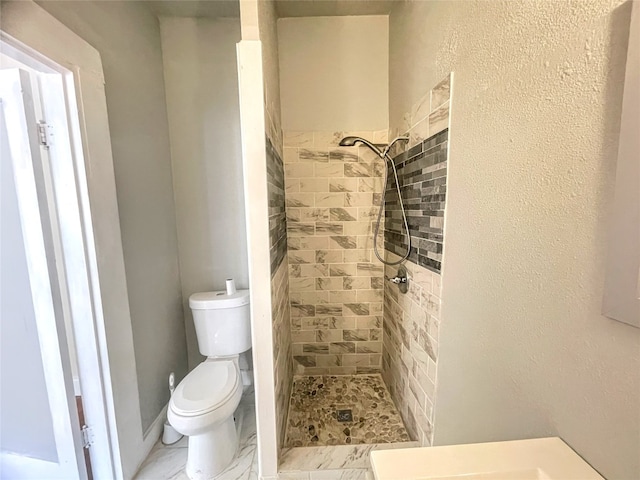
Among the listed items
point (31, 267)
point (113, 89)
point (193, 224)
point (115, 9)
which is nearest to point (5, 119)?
point (113, 89)

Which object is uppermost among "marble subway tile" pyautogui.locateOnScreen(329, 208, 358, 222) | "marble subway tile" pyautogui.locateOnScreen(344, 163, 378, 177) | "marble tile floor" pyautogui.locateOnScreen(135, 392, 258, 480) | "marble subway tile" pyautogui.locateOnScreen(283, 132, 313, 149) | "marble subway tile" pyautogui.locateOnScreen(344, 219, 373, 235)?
"marble subway tile" pyautogui.locateOnScreen(283, 132, 313, 149)

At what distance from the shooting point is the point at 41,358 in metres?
1.30

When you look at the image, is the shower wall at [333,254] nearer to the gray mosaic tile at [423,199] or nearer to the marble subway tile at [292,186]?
the marble subway tile at [292,186]

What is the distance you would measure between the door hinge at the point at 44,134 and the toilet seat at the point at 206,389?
1381 millimetres

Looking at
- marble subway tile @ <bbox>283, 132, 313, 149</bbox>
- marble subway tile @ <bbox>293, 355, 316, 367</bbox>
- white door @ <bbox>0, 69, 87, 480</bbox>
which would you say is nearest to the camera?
white door @ <bbox>0, 69, 87, 480</bbox>

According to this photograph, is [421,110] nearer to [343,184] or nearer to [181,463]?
[343,184]

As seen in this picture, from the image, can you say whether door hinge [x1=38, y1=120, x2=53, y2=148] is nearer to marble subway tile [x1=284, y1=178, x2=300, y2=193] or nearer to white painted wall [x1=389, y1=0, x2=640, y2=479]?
marble subway tile [x1=284, y1=178, x2=300, y2=193]

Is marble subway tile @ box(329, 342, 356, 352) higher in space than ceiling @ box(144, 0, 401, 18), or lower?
lower

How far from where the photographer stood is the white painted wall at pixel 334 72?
1912mm

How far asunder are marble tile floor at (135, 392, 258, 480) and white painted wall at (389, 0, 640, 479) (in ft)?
3.93

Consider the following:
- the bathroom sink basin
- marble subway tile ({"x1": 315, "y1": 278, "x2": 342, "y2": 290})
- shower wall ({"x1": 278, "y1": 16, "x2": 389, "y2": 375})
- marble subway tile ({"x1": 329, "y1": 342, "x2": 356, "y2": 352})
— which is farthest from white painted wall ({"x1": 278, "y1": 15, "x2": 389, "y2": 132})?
the bathroom sink basin

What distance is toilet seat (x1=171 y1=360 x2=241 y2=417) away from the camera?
54.7 inches

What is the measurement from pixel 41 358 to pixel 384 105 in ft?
8.21

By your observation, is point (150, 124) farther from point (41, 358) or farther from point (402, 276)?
point (402, 276)
